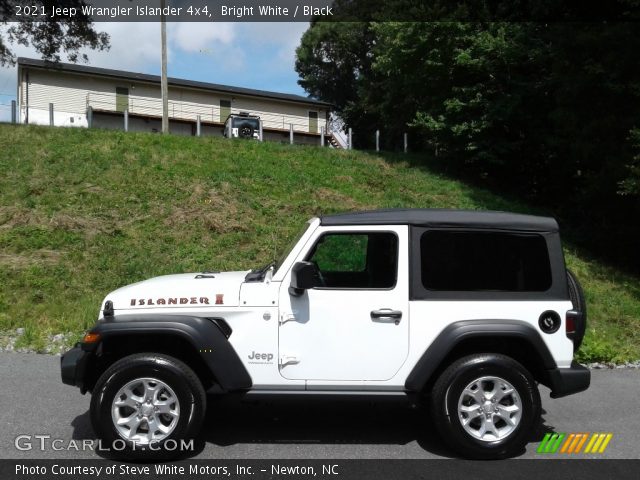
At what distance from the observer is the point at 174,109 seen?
35375 millimetres

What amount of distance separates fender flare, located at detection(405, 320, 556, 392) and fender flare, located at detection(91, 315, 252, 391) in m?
1.24

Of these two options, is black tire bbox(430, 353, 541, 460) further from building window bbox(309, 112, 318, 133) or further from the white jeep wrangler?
building window bbox(309, 112, 318, 133)

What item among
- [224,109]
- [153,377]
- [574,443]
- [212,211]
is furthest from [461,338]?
[224,109]

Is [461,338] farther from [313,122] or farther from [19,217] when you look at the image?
[313,122]

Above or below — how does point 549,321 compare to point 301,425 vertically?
above

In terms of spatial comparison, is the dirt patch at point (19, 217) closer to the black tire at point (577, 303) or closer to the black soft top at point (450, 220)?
the black soft top at point (450, 220)

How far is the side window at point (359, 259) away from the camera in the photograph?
179 inches

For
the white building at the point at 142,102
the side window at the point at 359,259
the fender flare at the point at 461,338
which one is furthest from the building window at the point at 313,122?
the fender flare at the point at 461,338

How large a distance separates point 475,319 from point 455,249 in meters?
0.55

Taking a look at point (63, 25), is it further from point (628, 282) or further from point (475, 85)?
point (628, 282)

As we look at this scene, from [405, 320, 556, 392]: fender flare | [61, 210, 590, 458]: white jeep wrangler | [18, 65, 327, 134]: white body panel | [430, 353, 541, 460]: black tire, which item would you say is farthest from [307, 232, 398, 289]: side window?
[18, 65, 327, 134]: white body panel

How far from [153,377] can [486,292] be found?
252cm

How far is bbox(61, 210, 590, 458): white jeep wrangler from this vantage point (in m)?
Result: 4.22

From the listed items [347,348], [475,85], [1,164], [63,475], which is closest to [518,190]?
[475,85]
